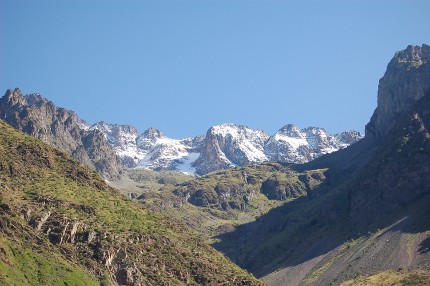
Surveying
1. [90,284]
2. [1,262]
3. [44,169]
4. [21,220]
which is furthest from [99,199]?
[1,262]

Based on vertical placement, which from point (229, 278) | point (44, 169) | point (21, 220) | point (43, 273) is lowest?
point (229, 278)

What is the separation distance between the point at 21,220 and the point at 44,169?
140 ft

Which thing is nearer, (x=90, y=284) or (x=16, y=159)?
(x=90, y=284)

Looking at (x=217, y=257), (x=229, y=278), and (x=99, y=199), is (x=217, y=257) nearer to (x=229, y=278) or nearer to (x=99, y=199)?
(x=229, y=278)

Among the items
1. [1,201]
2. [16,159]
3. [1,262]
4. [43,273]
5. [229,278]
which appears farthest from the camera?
[16,159]

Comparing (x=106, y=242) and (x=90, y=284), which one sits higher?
(x=106, y=242)

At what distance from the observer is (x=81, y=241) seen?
164125 mm

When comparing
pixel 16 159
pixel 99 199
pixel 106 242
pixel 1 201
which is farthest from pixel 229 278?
pixel 16 159

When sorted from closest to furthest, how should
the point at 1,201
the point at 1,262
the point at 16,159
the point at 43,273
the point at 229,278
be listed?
1. the point at 1,262
2. the point at 43,273
3. the point at 1,201
4. the point at 229,278
5. the point at 16,159

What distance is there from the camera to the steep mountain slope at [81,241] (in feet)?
476

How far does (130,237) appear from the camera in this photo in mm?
175625

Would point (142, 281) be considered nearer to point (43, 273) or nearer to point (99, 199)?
point (43, 273)

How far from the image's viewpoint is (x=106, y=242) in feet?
543

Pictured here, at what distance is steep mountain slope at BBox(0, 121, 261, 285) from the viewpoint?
145125mm
